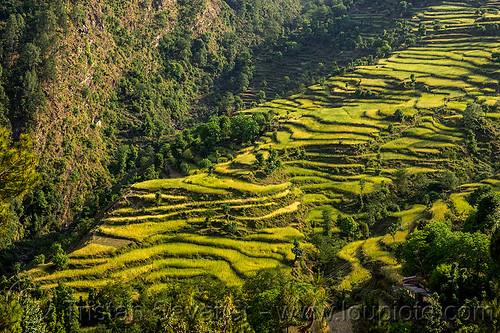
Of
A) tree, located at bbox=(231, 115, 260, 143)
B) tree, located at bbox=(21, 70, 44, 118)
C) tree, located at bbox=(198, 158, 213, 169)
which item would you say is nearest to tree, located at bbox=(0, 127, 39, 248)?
tree, located at bbox=(198, 158, 213, 169)

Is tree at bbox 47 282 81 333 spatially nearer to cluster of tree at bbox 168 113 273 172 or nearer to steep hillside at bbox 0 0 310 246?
steep hillside at bbox 0 0 310 246

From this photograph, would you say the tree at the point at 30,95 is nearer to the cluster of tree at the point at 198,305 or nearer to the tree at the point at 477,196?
the cluster of tree at the point at 198,305

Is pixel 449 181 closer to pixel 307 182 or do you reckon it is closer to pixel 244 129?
pixel 307 182

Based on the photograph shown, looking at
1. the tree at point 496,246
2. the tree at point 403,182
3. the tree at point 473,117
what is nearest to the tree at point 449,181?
the tree at point 403,182

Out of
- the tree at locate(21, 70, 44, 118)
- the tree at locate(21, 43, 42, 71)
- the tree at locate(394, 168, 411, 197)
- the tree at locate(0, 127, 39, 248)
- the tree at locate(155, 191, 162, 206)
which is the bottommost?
the tree at locate(394, 168, 411, 197)

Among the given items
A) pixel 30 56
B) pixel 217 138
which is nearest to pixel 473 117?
pixel 217 138

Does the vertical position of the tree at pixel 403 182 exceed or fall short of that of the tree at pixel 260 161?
it falls short
